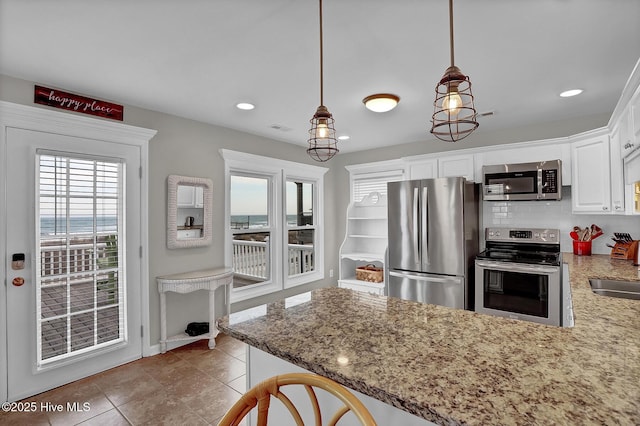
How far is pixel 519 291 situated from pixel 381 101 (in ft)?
7.63

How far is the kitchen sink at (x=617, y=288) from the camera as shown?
213 centimetres

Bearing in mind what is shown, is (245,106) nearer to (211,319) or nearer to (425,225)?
(211,319)

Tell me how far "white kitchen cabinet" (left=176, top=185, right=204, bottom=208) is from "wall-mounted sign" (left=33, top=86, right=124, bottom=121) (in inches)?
34.7

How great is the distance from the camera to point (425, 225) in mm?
3781

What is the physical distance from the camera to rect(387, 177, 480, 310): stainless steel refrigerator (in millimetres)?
3559

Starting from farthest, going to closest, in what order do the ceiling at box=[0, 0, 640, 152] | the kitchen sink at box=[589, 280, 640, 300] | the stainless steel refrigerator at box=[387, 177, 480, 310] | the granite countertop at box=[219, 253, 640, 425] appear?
the stainless steel refrigerator at box=[387, 177, 480, 310], the kitchen sink at box=[589, 280, 640, 300], the ceiling at box=[0, 0, 640, 152], the granite countertop at box=[219, 253, 640, 425]

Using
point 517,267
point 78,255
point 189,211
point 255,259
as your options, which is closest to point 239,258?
point 255,259

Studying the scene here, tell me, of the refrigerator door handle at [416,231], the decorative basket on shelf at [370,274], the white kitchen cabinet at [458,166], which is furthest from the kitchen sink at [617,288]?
the decorative basket on shelf at [370,274]

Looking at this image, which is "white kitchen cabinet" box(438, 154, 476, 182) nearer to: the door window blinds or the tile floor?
the tile floor

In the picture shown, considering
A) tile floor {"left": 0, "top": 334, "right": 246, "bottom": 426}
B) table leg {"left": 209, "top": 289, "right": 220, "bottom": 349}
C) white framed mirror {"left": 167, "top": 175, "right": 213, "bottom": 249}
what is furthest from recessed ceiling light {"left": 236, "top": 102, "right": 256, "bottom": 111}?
tile floor {"left": 0, "top": 334, "right": 246, "bottom": 426}

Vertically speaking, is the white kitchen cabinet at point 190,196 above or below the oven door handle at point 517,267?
above

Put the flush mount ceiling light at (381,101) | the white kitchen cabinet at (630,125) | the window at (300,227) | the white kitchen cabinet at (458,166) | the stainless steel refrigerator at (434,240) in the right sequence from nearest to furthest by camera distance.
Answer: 1. the white kitchen cabinet at (630,125)
2. the flush mount ceiling light at (381,101)
3. the stainless steel refrigerator at (434,240)
4. the white kitchen cabinet at (458,166)
5. the window at (300,227)

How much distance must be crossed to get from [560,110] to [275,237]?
360cm

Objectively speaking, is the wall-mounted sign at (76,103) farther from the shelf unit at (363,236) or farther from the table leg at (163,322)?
the shelf unit at (363,236)
